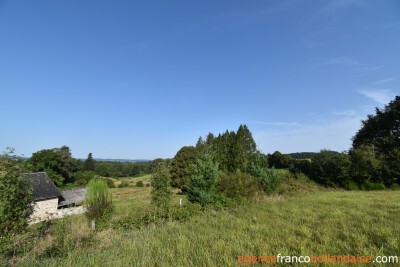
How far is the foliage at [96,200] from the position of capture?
12125 millimetres

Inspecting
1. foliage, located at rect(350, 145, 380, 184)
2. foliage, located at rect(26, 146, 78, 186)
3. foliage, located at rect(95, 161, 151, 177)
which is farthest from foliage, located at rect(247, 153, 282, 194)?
foliage, located at rect(95, 161, 151, 177)

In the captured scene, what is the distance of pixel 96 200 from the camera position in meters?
12.3

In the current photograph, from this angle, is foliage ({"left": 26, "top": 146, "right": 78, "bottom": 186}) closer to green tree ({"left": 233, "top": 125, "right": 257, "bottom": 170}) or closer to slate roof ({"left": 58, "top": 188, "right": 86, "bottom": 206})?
slate roof ({"left": 58, "top": 188, "right": 86, "bottom": 206})

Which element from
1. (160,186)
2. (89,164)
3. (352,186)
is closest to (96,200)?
(160,186)

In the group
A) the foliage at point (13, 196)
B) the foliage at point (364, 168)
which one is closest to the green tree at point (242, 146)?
the foliage at point (364, 168)

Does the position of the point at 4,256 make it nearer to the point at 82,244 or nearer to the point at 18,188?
the point at 82,244

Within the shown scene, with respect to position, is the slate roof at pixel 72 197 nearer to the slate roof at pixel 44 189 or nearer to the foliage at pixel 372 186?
the slate roof at pixel 44 189

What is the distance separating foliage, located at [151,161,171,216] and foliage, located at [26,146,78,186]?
50916mm

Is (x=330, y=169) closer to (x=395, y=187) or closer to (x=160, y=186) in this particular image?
(x=395, y=187)

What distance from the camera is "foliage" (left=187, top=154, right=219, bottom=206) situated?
11.2 metres

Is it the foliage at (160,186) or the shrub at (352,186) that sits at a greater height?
the foliage at (160,186)

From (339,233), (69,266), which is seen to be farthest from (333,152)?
(69,266)

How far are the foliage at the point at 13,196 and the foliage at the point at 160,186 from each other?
4540mm

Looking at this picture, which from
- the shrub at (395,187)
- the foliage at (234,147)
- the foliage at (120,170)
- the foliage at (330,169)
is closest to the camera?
the shrub at (395,187)
